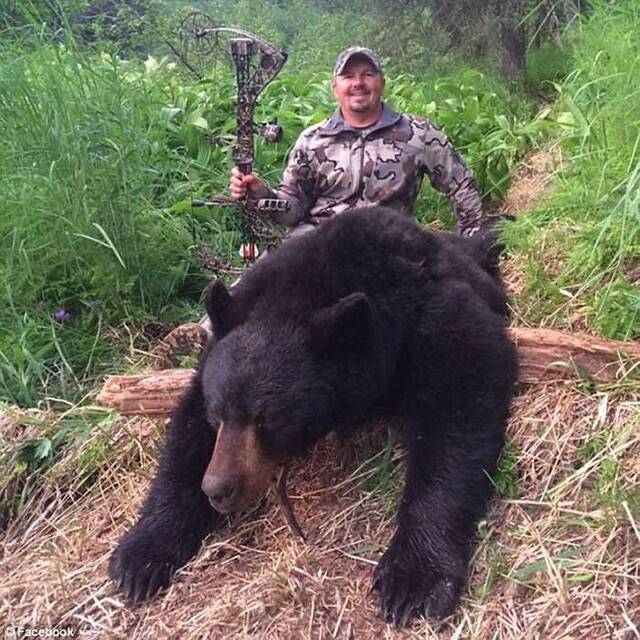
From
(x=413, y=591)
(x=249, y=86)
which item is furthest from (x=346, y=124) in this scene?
(x=413, y=591)

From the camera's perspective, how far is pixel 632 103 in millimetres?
3127

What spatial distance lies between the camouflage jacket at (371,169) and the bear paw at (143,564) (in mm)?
2013

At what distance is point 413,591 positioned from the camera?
88.8 inches

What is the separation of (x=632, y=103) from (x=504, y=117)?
2.26 m

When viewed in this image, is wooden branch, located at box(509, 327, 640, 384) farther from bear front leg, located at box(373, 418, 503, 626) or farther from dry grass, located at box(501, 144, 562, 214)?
dry grass, located at box(501, 144, 562, 214)

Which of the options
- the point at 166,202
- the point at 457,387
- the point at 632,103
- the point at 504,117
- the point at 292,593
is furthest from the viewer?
the point at 504,117

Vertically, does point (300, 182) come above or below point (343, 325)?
below

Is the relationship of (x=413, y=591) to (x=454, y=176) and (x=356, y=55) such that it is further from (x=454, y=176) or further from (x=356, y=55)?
(x=356, y=55)

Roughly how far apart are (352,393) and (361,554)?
0.50 metres

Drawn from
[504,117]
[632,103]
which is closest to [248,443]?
[632,103]

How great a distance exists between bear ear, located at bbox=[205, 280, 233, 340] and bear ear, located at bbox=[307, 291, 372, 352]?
328 millimetres

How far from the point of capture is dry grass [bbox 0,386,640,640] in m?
2.12

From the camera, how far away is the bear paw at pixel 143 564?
8.47ft

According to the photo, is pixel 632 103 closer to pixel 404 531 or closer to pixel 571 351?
pixel 571 351
